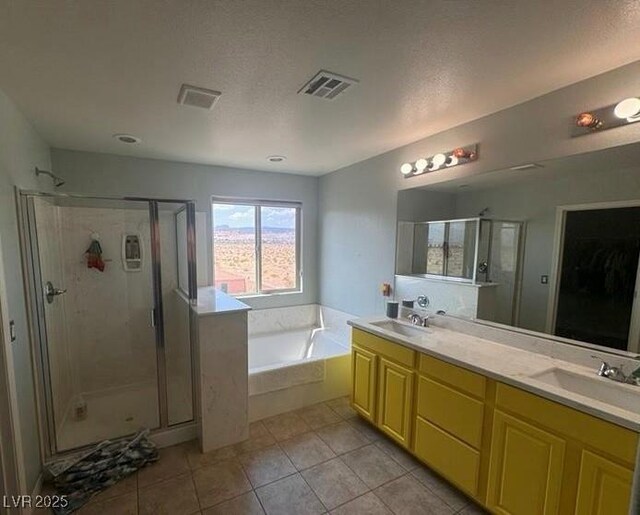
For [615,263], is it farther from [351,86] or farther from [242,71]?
[242,71]

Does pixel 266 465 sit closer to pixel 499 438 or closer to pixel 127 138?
pixel 499 438

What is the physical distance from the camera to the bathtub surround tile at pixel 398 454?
2.14 m

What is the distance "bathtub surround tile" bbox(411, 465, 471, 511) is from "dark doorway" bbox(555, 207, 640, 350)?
1.17 metres

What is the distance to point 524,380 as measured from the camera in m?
1.53

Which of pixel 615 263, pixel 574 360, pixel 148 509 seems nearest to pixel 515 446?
A: pixel 574 360

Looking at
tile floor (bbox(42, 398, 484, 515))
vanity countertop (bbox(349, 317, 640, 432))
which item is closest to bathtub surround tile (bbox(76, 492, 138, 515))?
tile floor (bbox(42, 398, 484, 515))

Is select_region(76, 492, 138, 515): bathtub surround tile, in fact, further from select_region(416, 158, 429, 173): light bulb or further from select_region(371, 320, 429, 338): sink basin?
select_region(416, 158, 429, 173): light bulb

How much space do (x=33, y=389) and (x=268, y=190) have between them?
2.78 meters

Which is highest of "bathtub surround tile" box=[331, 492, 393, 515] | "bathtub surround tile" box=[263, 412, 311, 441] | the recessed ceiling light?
the recessed ceiling light

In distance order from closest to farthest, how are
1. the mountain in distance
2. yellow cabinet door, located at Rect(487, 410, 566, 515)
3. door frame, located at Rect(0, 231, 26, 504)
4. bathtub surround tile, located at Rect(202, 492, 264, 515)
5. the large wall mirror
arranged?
1. yellow cabinet door, located at Rect(487, 410, 566, 515)
2. door frame, located at Rect(0, 231, 26, 504)
3. the large wall mirror
4. bathtub surround tile, located at Rect(202, 492, 264, 515)
5. the mountain in distance

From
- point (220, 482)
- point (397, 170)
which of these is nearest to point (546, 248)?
point (397, 170)

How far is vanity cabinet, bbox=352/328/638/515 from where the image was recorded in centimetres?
127

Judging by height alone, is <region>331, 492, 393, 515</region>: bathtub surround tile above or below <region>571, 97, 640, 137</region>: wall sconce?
below

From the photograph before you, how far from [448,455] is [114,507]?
1.98 m
